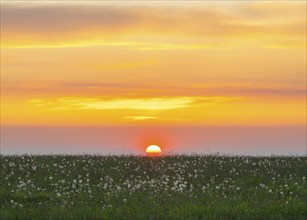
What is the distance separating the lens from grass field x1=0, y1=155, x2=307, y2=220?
18.5 meters

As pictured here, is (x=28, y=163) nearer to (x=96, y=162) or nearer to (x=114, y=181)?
(x=96, y=162)

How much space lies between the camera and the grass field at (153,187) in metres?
18.5

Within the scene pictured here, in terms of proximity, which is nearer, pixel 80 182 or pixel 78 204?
pixel 78 204

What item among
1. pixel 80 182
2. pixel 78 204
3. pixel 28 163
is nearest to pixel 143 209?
pixel 78 204

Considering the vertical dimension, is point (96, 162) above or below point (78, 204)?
above

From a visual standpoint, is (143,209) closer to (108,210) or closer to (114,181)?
(108,210)

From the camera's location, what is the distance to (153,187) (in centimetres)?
2334

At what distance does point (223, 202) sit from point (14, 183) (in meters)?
9.06

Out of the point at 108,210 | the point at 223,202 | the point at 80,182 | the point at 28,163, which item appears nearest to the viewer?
the point at 108,210

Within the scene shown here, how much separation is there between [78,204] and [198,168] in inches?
361

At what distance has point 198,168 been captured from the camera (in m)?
28.1

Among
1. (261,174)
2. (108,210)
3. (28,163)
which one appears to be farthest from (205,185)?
(28,163)

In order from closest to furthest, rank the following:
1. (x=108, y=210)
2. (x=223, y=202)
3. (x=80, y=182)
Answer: (x=108, y=210), (x=223, y=202), (x=80, y=182)

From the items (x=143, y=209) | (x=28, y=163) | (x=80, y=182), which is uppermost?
(x=28, y=163)
